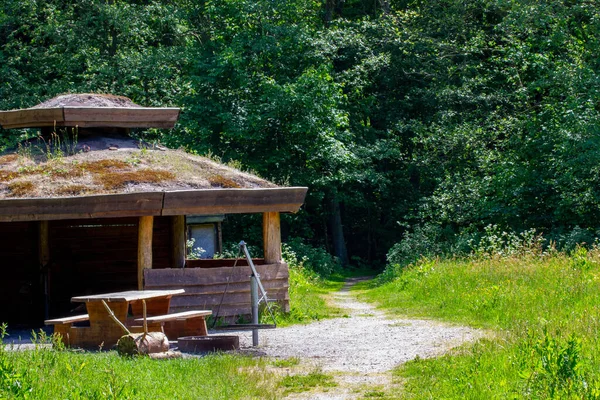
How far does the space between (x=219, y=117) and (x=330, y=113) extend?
11.2 ft

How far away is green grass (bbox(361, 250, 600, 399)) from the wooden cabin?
3.14 metres

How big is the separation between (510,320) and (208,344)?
387cm

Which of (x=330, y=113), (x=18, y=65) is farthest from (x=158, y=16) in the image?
(x=330, y=113)

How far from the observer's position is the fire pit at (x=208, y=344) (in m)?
9.92

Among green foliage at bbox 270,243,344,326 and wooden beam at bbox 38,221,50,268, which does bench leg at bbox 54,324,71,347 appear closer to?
green foliage at bbox 270,243,344,326

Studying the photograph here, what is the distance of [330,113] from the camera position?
25.4 meters

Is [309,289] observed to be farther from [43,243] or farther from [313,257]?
[43,243]

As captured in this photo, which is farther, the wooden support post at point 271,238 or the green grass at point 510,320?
the wooden support post at point 271,238

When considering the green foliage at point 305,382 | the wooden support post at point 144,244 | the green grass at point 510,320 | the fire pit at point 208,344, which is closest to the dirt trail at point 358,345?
the green foliage at point 305,382

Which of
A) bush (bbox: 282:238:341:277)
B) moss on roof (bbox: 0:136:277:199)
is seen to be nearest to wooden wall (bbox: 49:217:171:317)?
moss on roof (bbox: 0:136:277:199)

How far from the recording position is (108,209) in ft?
39.4

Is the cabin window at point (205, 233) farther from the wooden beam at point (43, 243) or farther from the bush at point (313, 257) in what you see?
the wooden beam at point (43, 243)

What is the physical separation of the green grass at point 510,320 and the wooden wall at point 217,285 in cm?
226

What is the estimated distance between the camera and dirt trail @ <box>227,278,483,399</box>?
827 cm
